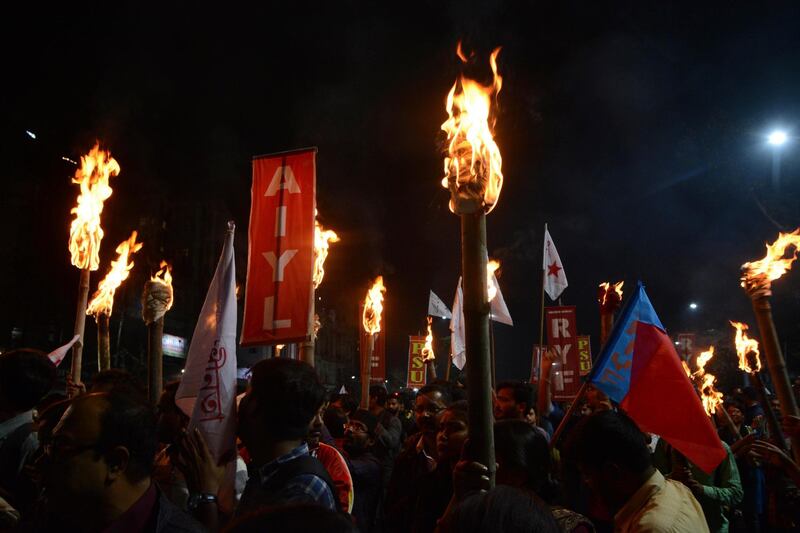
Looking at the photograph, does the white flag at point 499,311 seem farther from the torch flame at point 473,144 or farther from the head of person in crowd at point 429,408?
the torch flame at point 473,144

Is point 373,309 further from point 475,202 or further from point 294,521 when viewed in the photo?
point 294,521

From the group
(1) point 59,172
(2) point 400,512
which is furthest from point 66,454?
(1) point 59,172

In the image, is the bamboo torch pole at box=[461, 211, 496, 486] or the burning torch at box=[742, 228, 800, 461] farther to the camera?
the burning torch at box=[742, 228, 800, 461]

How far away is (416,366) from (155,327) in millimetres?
13786

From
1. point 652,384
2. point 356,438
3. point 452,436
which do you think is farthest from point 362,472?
point 652,384

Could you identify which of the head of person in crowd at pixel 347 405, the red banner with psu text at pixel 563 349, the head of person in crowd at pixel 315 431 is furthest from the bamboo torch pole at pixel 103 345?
the red banner with psu text at pixel 563 349

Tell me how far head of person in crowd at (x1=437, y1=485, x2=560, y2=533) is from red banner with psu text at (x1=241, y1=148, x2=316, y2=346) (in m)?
3.82

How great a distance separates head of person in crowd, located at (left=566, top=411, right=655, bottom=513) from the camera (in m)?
2.94

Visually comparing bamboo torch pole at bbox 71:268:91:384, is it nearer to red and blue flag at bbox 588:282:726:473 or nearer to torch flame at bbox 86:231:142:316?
torch flame at bbox 86:231:142:316

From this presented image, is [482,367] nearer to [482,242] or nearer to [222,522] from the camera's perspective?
[482,242]

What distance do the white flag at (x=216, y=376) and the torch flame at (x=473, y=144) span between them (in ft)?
5.55

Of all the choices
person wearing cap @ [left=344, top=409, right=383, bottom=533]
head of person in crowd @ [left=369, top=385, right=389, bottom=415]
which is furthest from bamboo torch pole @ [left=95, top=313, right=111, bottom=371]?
head of person in crowd @ [left=369, top=385, right=389, bottom=415]

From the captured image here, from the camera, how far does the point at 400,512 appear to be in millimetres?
5668

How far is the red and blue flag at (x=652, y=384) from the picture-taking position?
3.95 meters
